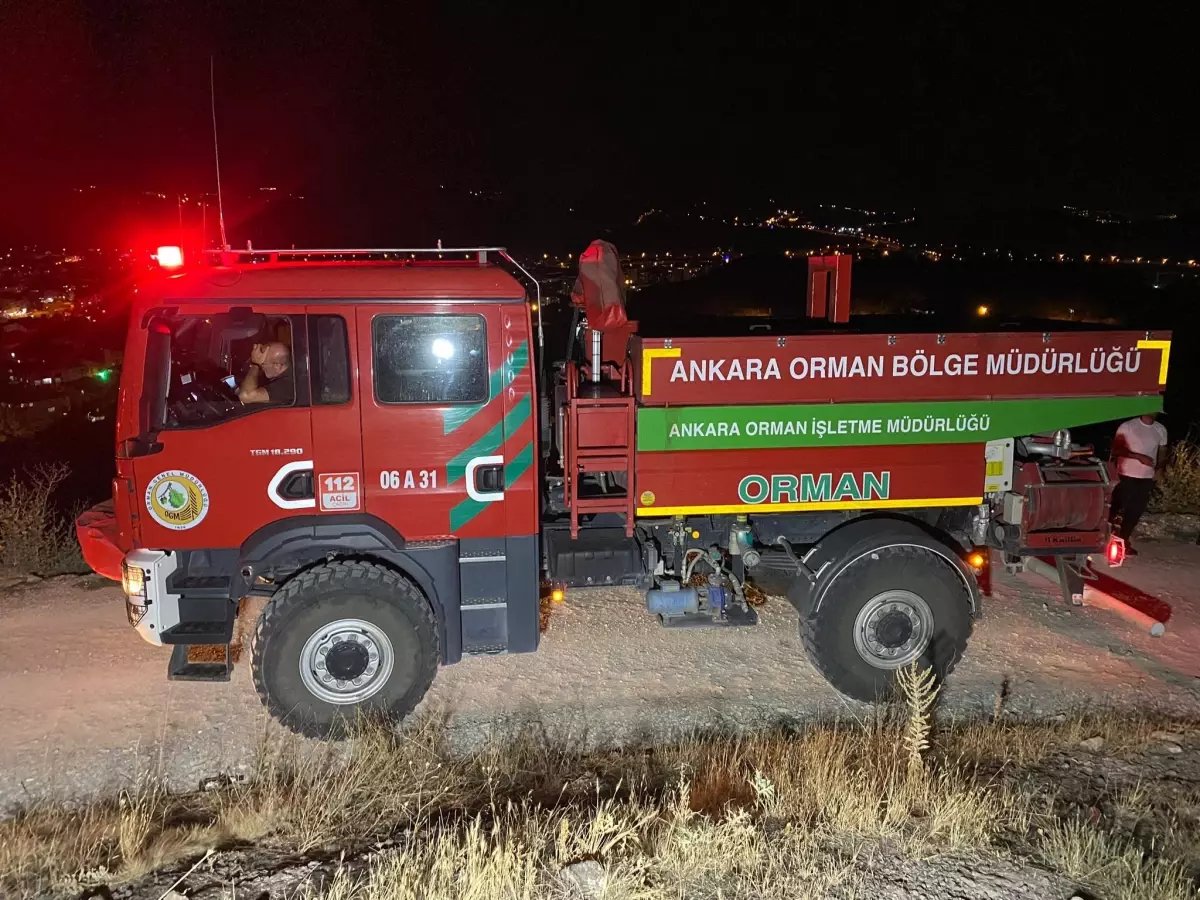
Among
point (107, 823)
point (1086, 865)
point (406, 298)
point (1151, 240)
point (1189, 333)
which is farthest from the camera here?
point (1151, 240)

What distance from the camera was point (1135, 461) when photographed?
28.0 feet

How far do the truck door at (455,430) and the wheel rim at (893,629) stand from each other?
90.4 inches

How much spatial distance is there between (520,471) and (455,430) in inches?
18.7

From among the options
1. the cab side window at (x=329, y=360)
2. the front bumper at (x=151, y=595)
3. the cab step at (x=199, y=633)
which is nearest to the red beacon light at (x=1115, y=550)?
the cab side window at (x=329, y=360)

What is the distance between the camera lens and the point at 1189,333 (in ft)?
115

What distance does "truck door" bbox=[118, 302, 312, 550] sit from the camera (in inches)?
200

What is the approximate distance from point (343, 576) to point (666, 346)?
93.8 inches

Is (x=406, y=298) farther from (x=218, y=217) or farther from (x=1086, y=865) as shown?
(x=1086, y=865)

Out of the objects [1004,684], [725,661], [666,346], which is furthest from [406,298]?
[1004,684]

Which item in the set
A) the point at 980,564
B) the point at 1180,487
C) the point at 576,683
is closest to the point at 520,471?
the point at 576,683

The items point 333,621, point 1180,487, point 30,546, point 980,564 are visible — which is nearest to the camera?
point 333,621

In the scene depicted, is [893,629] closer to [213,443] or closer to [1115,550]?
[1115,550]

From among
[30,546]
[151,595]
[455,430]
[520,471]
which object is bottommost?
[30,546]

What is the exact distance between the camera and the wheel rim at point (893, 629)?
5.84 meters
